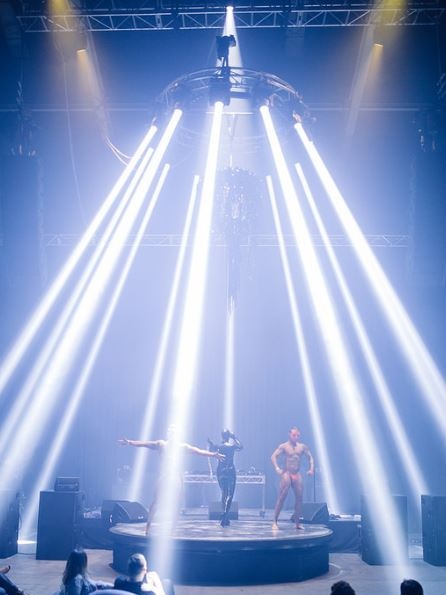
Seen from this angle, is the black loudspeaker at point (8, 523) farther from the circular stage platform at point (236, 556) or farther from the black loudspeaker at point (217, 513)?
the black loudspeaker at point (217, 513)

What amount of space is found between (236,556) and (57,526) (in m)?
3.22

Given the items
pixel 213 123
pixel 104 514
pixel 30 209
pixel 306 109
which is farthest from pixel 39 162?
pixel 104 514

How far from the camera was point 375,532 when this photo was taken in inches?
337

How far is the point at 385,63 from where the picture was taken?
12.3m

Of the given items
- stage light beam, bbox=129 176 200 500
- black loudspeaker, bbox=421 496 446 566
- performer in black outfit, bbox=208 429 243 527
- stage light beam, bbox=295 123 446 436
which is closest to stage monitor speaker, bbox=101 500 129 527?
performer in black outfit, bbox=208 429 243 527

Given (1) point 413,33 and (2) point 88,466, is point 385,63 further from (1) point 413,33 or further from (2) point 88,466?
(2) point 88,466

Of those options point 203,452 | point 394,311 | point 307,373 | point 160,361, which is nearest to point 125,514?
point 203,452

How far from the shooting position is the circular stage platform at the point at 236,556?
22.9ft

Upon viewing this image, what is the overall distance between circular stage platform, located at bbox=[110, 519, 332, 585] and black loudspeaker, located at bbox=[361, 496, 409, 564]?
127 cm

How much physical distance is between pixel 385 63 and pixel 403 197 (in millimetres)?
3248

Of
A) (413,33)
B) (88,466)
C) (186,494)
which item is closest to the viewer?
(413,33)

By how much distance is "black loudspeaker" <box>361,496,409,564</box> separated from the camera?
852 cm

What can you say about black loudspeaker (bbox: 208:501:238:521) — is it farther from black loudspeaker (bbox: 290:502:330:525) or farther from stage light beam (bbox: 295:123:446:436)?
stage light beam (bbox: 295:123:446:436)

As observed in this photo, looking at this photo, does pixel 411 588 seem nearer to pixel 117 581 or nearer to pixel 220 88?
pixel 117 581
